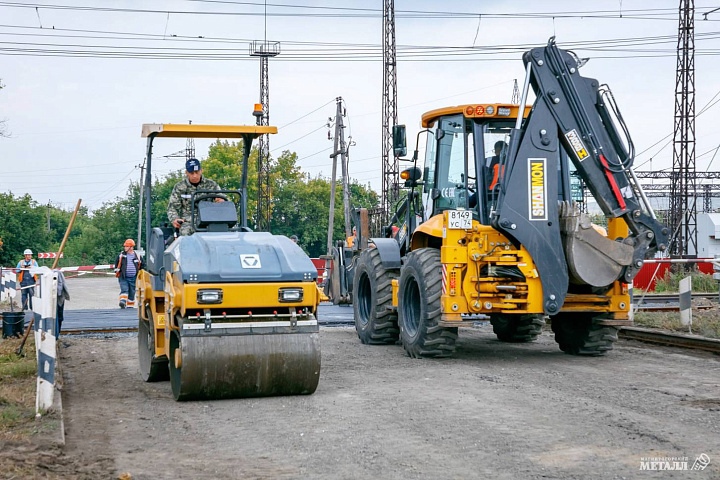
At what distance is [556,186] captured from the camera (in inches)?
429

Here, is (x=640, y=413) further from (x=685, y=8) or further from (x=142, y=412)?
(x=685, y=8)

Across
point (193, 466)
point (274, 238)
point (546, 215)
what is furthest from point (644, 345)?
point (193, 466)

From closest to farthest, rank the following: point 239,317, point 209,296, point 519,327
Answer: point 209,296 < point 239,317 < point 519,327

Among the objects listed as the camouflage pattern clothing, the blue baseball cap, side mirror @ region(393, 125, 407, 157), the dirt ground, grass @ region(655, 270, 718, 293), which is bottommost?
the dirt ground

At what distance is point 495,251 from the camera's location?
35.9 feet

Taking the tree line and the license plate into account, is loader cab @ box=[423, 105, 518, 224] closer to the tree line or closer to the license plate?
the license plate

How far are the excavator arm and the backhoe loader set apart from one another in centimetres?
1

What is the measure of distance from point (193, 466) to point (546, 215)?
5966 mm

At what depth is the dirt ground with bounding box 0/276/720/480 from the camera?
5.98 metres

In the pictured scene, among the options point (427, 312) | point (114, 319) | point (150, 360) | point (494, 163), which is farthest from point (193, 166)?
point (114, 319)

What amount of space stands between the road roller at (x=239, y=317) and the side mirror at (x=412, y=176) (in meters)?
4.15

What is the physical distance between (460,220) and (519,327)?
10.9 ft

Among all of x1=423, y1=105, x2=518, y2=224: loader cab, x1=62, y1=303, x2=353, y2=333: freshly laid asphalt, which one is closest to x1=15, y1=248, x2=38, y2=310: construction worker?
x1=62, y1=303, x2=353, y2=333: freshly laid asphalt

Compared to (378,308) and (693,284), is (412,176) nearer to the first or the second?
(378,308)
